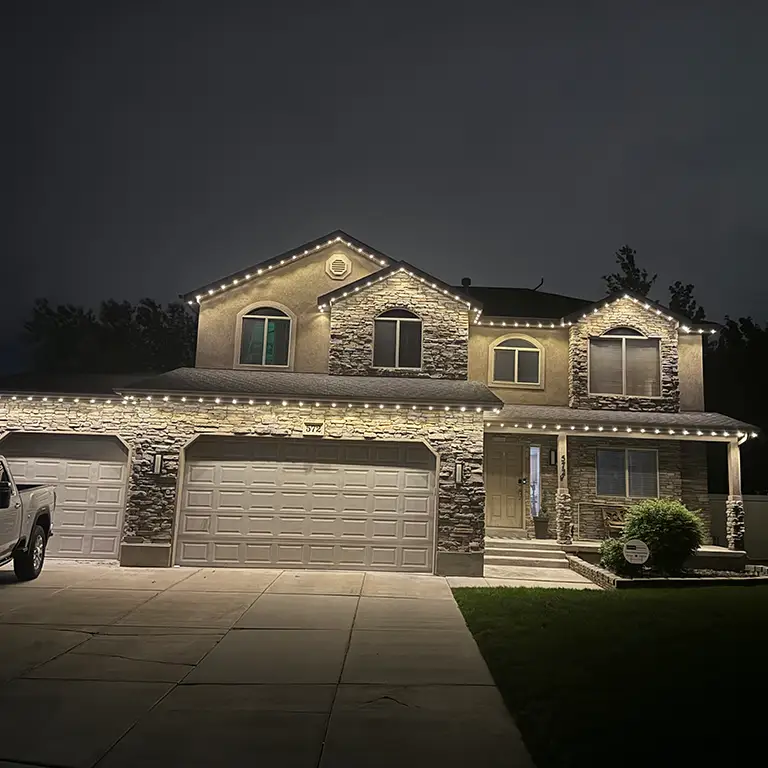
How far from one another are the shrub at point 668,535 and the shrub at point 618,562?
1.11 feet

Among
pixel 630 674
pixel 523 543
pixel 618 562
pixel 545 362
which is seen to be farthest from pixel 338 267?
pixel 630 674

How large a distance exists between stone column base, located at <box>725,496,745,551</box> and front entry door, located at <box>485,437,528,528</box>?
176 inches

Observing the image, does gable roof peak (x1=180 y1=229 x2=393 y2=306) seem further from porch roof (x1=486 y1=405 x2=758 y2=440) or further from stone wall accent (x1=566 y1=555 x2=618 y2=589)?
stone wall accent (x1=566 y1=555 x2=618 y2=589)

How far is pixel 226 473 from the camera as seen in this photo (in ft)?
43.5

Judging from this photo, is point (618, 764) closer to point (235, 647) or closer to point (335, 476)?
point (235, 647)

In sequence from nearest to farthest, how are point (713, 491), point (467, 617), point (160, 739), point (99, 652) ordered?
point (160, 739) < point (99, 652) < point (467, 617) < point (713, 491)

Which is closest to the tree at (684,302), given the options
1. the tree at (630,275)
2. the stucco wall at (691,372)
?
the tree at (630,275)

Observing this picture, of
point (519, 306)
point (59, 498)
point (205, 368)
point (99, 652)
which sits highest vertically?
point (519, 306)

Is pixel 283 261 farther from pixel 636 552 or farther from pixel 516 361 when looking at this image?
pixel 636 552

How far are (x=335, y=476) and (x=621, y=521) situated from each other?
711cm

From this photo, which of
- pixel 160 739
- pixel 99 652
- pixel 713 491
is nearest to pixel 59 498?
pixel 99 652

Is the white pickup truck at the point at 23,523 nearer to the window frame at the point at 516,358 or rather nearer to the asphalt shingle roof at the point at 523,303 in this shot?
the window frame at the point at 516,358

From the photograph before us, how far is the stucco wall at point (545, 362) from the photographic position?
54.4 feet

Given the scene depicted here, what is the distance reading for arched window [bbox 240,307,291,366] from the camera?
50.5ft
